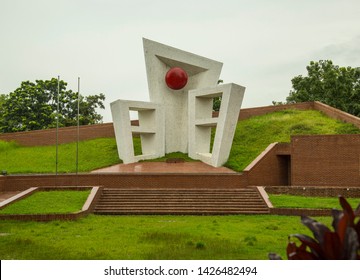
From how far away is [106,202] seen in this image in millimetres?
16031

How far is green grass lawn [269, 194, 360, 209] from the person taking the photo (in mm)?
14772

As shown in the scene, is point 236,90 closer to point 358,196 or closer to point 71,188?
point 358,196

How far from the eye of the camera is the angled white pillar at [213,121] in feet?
69.2

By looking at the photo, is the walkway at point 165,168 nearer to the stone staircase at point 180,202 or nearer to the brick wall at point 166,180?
the brick wall at point 166,180

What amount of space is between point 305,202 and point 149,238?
7.47 meters

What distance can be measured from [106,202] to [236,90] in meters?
8.51

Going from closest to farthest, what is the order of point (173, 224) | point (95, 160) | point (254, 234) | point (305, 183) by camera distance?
point (254, 234) < point (173, 224) < point (305, 183) < point (95, 160)

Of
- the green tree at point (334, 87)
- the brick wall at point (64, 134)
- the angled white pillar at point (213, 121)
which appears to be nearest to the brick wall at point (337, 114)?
the brick wall at point (64, 134)

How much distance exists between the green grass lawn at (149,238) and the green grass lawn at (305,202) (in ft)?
4.02

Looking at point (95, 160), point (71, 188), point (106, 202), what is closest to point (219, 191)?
point (106, 202)

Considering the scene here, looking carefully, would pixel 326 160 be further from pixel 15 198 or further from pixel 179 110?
pixel 15 198

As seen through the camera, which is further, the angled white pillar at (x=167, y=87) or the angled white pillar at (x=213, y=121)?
the angled white pillar at (x=167, y=87)

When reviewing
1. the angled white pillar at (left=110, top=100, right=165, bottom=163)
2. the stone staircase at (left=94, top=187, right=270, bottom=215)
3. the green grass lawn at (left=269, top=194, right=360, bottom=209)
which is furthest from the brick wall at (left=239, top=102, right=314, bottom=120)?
the green grass lawn at (left=269, top=194, right=360, bottom=209)

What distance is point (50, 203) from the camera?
14820mm
